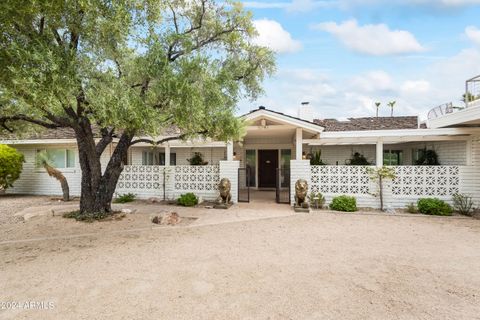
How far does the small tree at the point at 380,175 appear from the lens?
9711 mm

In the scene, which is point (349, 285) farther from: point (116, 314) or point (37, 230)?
point (37, 230)

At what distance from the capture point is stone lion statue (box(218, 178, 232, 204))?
34.0ft

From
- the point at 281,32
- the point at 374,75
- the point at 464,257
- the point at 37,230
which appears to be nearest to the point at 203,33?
the point at 281,32

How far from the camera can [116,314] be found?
311 centimetres

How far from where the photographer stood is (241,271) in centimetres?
439

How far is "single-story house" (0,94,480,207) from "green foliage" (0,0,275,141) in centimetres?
312

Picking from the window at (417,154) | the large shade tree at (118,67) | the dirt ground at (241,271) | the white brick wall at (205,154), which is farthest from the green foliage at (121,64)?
the window at (417,154)

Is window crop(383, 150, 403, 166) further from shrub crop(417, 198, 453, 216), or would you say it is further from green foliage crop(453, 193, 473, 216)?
shrub crop(417, 198, 453, 216)

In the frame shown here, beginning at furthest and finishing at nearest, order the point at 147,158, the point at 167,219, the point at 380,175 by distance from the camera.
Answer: the point at 147,158 → the point at 380,175 → the point at 167,219

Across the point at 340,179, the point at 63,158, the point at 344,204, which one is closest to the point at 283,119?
the point at 340,179

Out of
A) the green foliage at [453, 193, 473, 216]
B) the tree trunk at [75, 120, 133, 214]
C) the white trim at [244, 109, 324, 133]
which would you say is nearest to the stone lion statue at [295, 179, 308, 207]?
the white trim at [244, 109, 324, 133]

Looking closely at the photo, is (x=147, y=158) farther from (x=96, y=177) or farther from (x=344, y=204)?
(x=344, y=204)

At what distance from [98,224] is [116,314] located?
5109 mm

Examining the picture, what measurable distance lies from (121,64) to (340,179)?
26.8 ft
